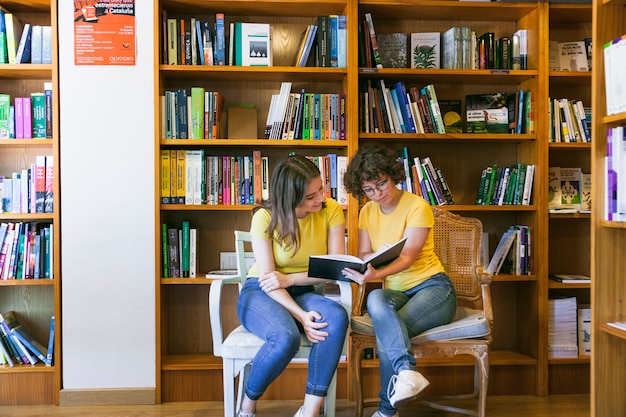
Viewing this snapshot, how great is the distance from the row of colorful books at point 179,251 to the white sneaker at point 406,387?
4.29 feet

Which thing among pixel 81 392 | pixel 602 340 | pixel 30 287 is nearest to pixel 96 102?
pixel 30 287

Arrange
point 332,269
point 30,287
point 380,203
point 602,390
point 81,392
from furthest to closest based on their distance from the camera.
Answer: point 30,287 → point 81,392 → point 380,203 → point 332,269 → point 602,390

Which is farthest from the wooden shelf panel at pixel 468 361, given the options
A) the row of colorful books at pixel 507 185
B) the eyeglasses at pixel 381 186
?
the eyeglasses at pixel 381 186

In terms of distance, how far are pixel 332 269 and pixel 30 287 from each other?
5.96 feet

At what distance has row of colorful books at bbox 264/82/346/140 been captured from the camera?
3256 millimetres

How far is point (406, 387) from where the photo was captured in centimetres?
230

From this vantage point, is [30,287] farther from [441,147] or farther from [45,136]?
[441,147]

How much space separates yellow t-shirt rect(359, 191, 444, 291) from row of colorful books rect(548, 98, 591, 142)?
1.05 metres

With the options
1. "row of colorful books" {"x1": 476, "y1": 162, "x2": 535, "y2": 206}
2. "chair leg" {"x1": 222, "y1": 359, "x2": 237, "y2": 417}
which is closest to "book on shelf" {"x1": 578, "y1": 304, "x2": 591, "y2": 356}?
"row of colorful books" {"x1": 476, "y1": 162, "x2": 535, "y2": 206}

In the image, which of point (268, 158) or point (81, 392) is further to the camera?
point (268, 158)

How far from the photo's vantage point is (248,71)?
3211 millimetres

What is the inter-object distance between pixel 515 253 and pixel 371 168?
1.15 meters

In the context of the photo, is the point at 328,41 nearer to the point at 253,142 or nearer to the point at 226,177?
the point at 253,142

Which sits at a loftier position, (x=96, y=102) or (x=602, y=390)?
(x=96, y=102)
